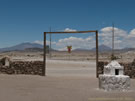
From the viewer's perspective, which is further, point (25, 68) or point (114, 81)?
point (25, 68)

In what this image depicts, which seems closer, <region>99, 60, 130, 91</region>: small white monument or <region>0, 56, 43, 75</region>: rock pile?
<region>99, 60, 130, 91</region>: small white monument

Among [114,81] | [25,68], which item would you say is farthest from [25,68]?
[114,81]

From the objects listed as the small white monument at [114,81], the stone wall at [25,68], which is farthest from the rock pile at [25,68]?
the small white monument at [114,81]

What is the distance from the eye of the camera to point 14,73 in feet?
53.7

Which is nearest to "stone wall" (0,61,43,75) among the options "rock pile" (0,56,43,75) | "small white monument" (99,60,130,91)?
"rock pile" (0,56,43,75)

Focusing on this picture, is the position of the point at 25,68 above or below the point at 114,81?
above

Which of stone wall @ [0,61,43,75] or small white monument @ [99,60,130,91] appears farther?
stone wall @ [0,61,43,75]

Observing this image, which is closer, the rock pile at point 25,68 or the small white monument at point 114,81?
the small white monument at point 114,81

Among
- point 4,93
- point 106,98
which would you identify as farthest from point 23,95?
point 106,98

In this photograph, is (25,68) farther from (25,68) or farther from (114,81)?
(114,81)

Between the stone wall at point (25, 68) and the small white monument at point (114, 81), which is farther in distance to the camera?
the stone wall at point (25, 68)

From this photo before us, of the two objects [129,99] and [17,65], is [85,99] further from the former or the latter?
[17,65]

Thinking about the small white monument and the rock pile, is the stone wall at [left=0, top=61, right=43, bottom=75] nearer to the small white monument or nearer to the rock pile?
the rock pile

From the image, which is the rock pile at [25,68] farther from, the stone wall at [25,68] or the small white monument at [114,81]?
the small white monument at [114,81]
